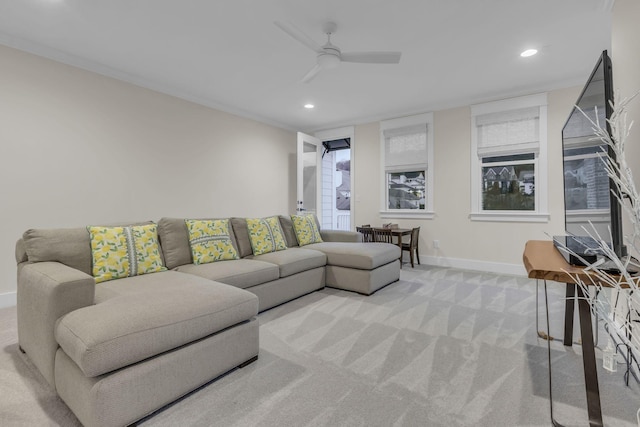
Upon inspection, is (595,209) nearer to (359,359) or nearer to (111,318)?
(359,359)

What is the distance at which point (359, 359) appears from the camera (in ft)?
6.64

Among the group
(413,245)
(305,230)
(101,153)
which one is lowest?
(413,245)

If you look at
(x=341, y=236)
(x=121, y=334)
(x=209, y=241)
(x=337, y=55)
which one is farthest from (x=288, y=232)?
(x=121, y=334)

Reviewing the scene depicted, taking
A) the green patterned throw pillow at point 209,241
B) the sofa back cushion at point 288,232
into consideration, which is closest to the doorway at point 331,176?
the sofa back cushion at point 288,232

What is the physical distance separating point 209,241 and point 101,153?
69.2 inches

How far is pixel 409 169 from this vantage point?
5.18 meters

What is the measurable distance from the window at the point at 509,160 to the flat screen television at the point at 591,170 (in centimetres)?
185

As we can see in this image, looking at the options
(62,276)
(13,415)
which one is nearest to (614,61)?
(62,276)

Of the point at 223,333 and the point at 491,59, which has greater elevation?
the point at 491,59

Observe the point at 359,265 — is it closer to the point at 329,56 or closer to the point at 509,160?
the point at 329,56

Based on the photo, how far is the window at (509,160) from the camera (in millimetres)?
4098

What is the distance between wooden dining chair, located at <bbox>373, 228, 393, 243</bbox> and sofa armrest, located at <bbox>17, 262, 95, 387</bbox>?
3.79 m

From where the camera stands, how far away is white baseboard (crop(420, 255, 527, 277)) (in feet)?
14.0

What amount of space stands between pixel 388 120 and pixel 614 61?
11.2ft
